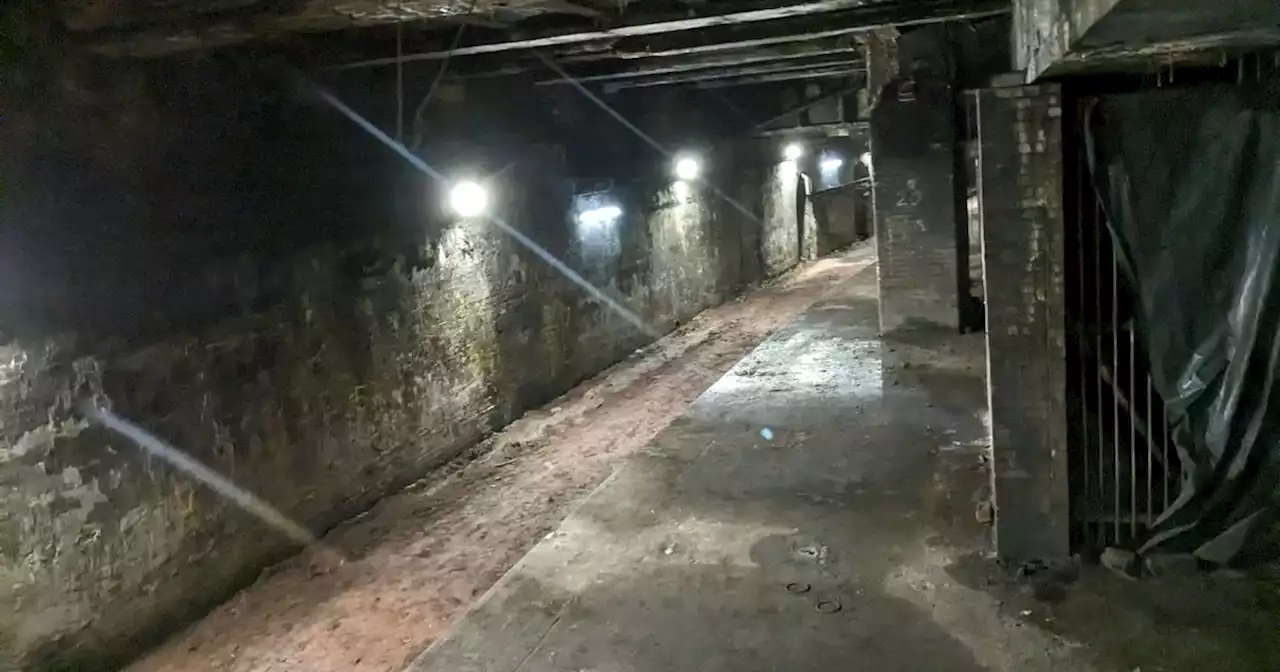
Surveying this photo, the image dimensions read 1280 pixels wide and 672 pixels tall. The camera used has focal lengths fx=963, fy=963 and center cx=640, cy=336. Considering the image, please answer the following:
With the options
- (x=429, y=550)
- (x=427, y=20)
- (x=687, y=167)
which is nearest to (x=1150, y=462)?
(x=427, y=20)

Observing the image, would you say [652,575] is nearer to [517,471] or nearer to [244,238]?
[244,238]

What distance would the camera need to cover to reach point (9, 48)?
3752mm

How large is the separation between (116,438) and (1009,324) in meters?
3.75

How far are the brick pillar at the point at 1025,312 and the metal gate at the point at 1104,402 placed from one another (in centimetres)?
10

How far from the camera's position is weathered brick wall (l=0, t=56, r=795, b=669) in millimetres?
3996

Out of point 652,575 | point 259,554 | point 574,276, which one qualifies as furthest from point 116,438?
point 574,276

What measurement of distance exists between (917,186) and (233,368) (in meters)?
4.48

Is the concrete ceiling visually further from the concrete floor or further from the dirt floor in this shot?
the dirt floor

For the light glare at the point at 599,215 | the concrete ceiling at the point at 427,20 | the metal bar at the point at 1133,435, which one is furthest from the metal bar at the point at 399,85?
the metal bar at the point at 1133,435

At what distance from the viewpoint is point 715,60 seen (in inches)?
271

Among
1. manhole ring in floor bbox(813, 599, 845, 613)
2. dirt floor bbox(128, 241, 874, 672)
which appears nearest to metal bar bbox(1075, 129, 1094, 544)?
manhole ring in floor bbox(813, 599, 845, 613)

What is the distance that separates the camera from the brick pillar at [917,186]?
639 cm

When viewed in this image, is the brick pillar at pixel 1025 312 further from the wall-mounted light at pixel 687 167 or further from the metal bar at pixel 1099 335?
the wall-mounted light at pixel 687 167

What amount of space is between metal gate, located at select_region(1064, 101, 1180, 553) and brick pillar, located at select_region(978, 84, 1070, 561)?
0.34 feet
